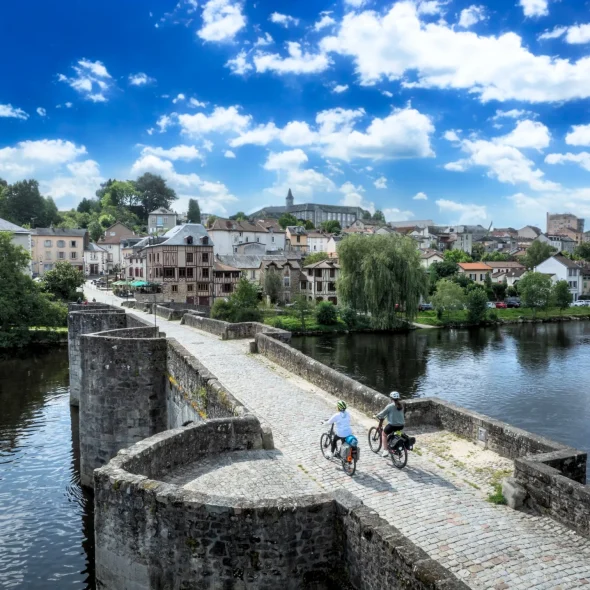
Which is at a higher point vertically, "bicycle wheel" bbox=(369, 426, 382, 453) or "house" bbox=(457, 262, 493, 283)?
"house" bbox=(457, 262, 493, 283)

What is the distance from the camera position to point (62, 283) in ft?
204

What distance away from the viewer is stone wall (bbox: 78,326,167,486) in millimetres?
16844

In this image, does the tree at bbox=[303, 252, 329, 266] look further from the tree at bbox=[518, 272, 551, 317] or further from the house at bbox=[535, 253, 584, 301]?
the house at bbox=[535, 253, 584, 301]

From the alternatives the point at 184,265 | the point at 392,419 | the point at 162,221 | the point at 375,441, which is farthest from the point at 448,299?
the point at 162,221

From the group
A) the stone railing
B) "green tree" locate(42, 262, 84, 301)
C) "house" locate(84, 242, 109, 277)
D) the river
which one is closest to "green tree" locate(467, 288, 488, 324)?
the river

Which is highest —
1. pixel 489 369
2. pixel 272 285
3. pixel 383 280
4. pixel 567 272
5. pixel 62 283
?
pixel 567 272

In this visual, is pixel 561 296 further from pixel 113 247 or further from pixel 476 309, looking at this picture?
pixel 113 247

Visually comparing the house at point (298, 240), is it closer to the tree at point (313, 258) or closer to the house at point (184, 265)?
the tree at point (313, 258)

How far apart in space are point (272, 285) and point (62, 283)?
92.0 ft

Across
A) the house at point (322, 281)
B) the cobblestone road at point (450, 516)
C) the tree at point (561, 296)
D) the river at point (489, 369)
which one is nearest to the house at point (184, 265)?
the river at point (489, 369)

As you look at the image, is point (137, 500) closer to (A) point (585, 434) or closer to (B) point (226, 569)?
(B) point (226, 569)

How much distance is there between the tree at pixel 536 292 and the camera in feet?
276

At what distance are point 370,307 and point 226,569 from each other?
56.4 m

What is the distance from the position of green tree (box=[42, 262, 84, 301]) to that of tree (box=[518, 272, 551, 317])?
202 feet
